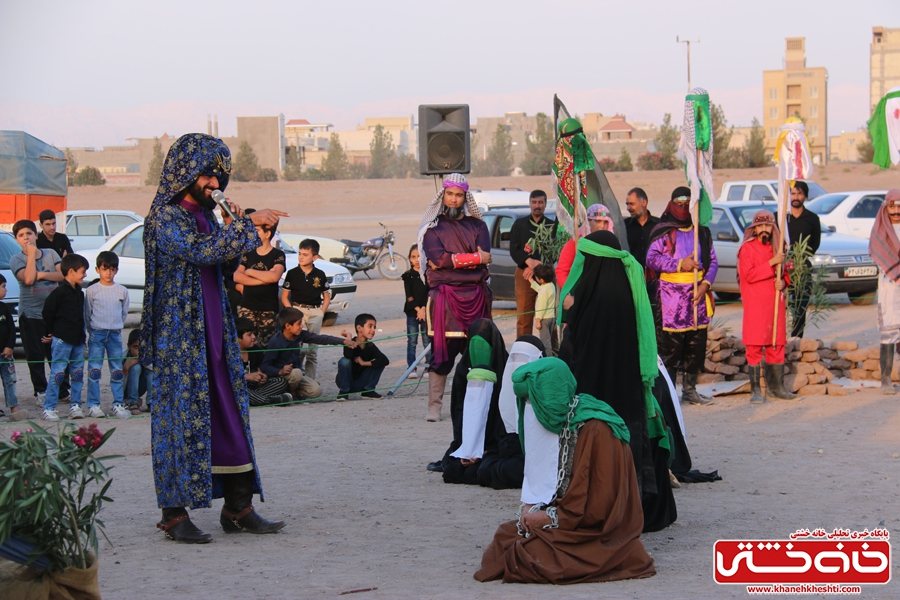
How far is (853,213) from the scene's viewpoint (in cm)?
1839

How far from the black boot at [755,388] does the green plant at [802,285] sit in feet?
2.99

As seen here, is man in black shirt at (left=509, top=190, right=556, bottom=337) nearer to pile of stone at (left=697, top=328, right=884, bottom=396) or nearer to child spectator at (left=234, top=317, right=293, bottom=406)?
pile of stone at (left=697, top=328, right=884, bottom=396)

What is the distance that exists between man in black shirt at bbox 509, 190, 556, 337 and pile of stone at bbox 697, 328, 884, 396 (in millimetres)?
2048

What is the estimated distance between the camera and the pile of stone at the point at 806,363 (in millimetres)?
10084

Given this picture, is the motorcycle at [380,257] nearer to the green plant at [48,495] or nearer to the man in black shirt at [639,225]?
the man in black shirt at [639,225]

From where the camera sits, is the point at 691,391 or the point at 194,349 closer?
the point at 194,349

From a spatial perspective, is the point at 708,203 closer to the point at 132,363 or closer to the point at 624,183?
the point at 132,363

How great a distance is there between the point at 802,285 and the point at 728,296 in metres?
7.27

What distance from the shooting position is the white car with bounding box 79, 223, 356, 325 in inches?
558

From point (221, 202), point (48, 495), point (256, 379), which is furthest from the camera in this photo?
point (256, 379)

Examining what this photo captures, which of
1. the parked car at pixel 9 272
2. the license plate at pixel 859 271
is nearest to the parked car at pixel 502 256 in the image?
the license plate at pixel 859 271

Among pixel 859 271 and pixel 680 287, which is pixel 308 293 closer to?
pixel 680 287

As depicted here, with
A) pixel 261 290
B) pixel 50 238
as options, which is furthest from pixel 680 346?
pixel 50 238

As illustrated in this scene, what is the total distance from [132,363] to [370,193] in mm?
46082
